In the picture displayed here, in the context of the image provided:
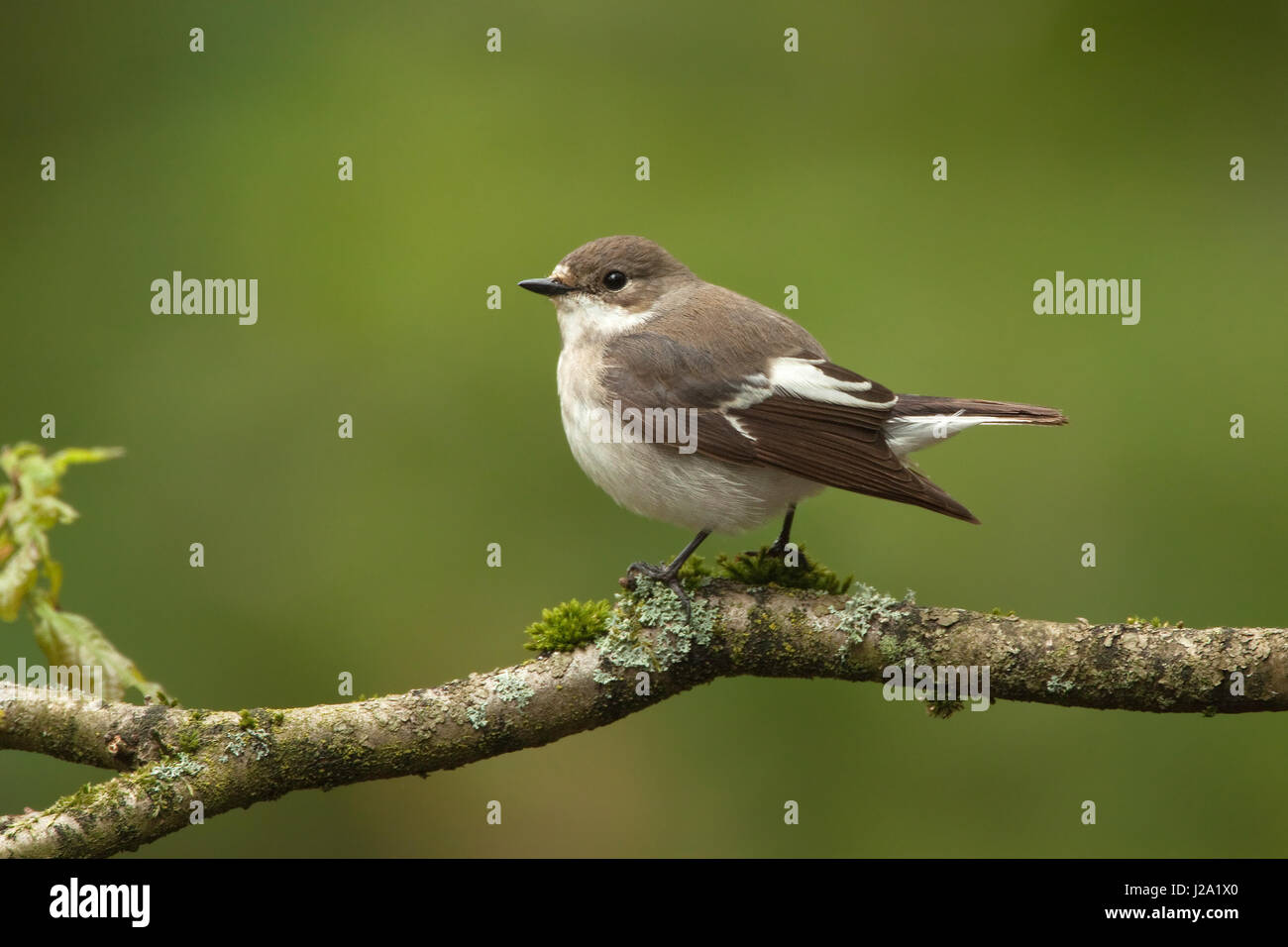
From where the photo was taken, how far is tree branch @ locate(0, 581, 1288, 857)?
3496 millimetres

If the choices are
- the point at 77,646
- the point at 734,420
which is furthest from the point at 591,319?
the point at 77,646

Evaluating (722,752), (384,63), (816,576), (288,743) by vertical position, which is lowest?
(722,752)

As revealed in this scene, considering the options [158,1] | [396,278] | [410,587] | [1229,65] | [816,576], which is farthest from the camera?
[158,1]

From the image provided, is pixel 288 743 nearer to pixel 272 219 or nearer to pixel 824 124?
pixel 272 219

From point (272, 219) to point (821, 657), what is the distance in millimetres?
5759

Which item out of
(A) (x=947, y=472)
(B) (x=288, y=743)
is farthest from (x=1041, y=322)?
A: (B) (x=288, y=743)

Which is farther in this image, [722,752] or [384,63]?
[384,63]

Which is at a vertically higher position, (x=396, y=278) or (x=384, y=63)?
(x=384, y=63)

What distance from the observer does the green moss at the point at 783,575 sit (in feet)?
14.3

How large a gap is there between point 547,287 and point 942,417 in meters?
1.73

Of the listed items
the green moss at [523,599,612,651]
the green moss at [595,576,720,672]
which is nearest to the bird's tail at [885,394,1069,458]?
the green moss at [595,576,720,672]

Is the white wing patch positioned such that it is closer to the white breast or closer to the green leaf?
the white breast

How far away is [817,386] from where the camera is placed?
482 cm

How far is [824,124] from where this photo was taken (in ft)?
28.0
